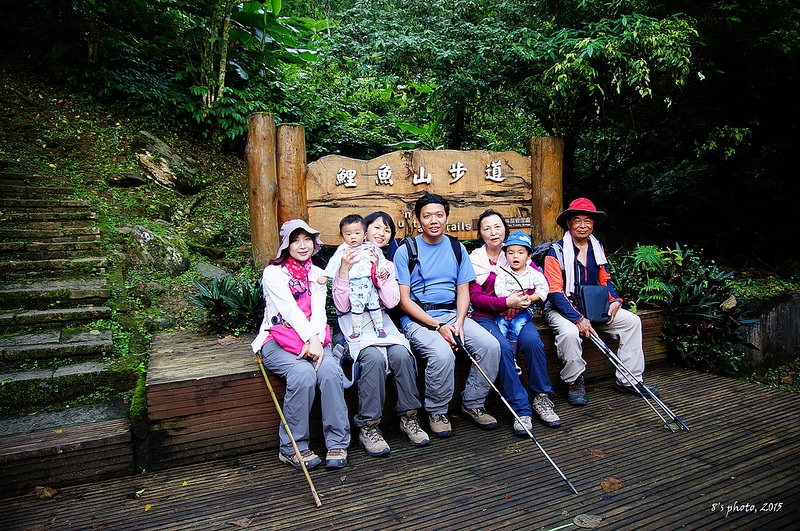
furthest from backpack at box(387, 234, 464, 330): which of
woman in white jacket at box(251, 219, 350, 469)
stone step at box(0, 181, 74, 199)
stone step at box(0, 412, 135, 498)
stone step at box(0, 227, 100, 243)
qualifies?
stone step at box(0, 181, 74, 199)

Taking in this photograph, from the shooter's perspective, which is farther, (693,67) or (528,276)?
(693,67)

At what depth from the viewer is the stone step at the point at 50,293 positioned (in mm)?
4145

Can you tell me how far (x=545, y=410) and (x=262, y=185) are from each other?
291cm

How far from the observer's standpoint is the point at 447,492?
2828 mm

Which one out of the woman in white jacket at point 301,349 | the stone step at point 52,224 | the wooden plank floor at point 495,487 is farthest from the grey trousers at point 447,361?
the stone step at point 52,224

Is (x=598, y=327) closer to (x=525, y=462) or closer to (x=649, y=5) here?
(x=525, y=462)

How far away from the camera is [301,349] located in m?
3.26

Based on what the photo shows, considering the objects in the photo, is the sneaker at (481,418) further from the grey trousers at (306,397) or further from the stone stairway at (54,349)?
the stone stairway at (54,349)

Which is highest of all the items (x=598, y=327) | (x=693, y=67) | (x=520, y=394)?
(x=693, y=67)

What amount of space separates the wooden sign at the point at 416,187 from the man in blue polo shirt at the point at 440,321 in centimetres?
66

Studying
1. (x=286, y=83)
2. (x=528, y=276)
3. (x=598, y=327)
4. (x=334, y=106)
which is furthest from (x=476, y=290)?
(x=286, y=83)

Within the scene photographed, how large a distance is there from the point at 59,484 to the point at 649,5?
278 inches

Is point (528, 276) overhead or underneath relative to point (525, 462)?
overhead

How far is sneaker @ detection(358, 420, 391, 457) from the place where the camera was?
10.6 ft
